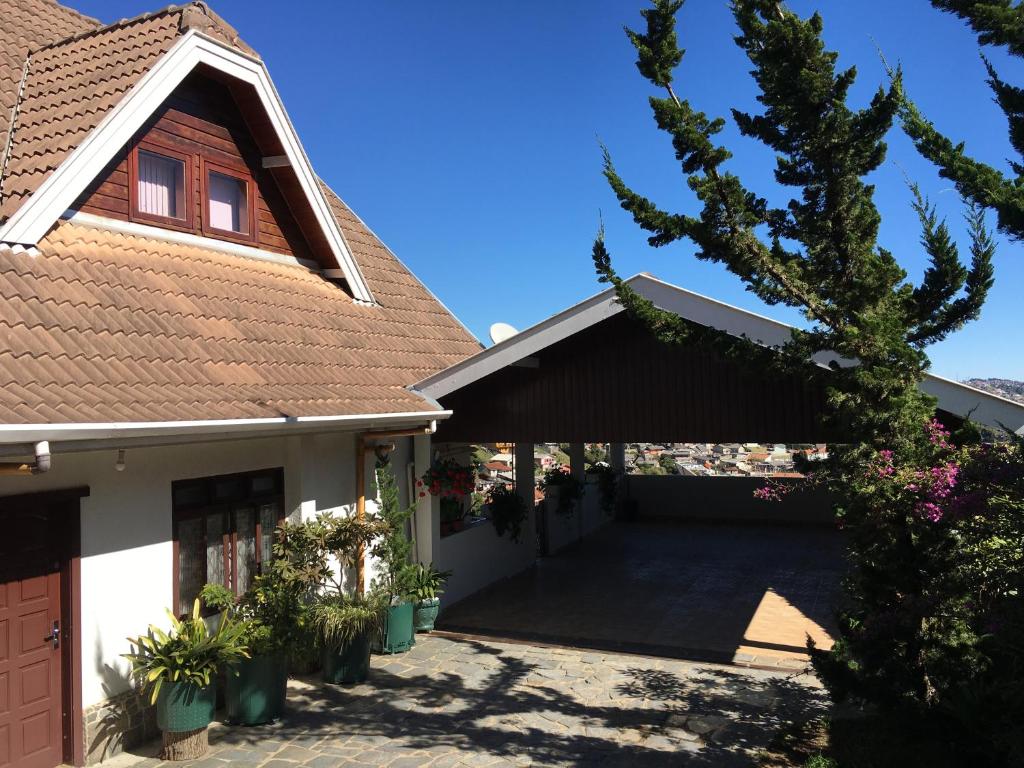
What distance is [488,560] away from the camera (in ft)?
A: 45.0

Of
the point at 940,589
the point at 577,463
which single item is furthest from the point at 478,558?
the point at 940,589

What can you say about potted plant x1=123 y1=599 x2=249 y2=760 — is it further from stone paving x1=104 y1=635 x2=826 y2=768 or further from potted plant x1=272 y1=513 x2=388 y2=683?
potted plant x1=272 y1=513 x2=388 y2=683

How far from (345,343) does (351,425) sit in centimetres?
194

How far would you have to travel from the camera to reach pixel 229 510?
8.16 meters

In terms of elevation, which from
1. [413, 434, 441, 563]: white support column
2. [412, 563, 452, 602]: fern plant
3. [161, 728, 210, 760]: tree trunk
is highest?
[413, 434, 441, 563]: white support column

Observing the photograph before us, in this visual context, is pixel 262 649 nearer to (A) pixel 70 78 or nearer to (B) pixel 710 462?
(A) pixel 70 78

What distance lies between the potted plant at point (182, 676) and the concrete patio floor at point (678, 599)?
4.61 m

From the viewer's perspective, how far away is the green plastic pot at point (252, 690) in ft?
24.1

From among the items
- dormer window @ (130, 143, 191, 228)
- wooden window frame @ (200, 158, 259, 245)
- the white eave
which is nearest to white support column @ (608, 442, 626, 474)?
the white eave

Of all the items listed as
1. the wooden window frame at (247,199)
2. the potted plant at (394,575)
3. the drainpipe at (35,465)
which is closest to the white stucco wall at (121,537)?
the drainpipe at (35,465)

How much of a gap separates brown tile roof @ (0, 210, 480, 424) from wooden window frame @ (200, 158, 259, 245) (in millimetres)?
305

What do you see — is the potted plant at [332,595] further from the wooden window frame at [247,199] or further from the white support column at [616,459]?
the white support column at [616,459]

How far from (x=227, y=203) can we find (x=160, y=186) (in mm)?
1052

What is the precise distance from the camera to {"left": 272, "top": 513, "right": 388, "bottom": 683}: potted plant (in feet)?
26.5
